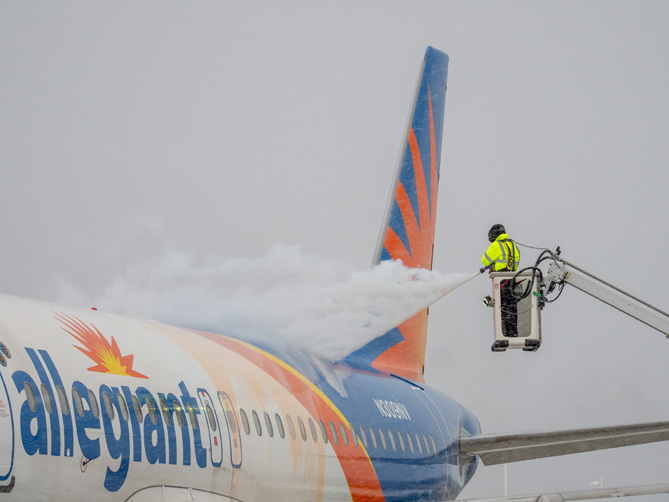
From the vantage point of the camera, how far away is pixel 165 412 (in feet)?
19.6

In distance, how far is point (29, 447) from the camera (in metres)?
4.70

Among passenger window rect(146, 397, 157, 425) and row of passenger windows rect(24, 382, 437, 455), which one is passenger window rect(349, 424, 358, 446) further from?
passenger window rect(146, 397, 157, 425)

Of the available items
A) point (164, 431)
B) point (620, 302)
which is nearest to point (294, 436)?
point (164, 431)

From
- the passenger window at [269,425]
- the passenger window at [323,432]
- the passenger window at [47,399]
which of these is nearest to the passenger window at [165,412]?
the passenger window at [47,399]

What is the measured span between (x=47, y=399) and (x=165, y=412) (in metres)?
1.17

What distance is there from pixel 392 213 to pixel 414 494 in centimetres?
432

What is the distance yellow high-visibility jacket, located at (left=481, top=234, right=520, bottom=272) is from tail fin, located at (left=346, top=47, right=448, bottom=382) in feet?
8.27

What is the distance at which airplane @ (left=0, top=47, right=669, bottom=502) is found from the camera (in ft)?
16.3

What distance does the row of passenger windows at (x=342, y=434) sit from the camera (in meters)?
7.13

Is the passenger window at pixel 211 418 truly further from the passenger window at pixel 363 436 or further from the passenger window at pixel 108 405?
the passenger window at pixel 363 436

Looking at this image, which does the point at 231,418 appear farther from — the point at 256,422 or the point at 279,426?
the point at 279,426

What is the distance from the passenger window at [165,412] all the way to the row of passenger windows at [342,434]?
3.30ft

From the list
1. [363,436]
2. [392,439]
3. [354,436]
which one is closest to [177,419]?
[354,436]

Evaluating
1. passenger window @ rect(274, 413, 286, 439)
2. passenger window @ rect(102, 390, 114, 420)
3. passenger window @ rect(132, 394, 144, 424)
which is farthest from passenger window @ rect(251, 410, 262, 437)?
passenger window @ rect(102, 390, 114, 420)
